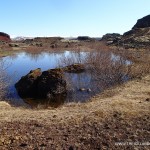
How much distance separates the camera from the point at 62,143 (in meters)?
8.32

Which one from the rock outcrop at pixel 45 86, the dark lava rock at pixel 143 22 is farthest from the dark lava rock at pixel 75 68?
the dark lava rock at pixel 143 22

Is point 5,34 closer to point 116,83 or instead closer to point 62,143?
point 116,83

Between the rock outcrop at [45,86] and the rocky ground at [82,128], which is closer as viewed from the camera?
the rocky ground at [82,128]

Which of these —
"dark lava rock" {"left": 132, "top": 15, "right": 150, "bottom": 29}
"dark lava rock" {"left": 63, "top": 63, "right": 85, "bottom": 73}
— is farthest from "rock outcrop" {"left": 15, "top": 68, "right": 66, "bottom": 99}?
"dark lava rock" {"left": 132, "top": 15, "right": 150, "bottom": 29}

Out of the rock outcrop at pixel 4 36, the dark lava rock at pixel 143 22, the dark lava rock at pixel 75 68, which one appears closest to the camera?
the dark lava rock at pixel 75 68

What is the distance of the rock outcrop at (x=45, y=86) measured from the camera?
20391mm

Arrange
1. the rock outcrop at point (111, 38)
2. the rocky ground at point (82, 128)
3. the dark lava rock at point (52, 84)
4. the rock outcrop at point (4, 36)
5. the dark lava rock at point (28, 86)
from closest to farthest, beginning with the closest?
the rocky ground at point (82, 128) < the dark lava rock at point (52, 84) < the dark lava rock at point (28, 86) < the rock outcrop at point (111, 38) < the rock outcrop at point (4, 36)

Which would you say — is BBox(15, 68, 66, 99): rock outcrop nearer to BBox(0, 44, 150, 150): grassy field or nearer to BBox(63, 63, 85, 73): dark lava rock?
BBox(63, 63, 85, 73): dark lava rock

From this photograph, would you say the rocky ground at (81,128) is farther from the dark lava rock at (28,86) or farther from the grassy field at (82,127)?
the dark lava rock at (28,86)

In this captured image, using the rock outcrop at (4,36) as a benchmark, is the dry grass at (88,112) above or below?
above

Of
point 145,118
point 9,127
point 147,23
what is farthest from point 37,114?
point 147,23

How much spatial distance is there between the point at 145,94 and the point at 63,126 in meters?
6.11

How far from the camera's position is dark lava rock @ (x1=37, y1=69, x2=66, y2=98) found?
20.4 meters

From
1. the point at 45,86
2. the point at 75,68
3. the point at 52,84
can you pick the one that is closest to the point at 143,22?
the point at 75,68
